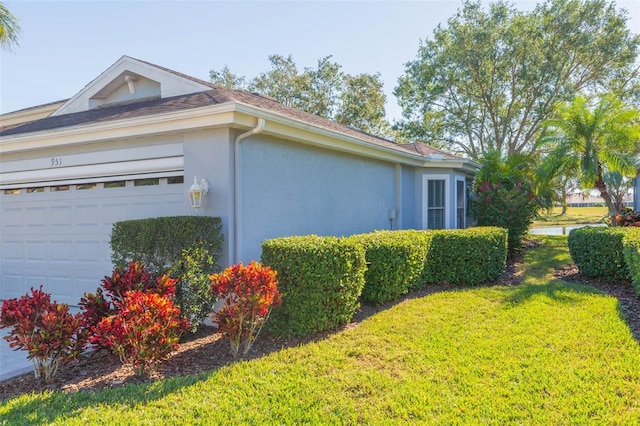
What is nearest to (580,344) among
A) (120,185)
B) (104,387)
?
(104,387)

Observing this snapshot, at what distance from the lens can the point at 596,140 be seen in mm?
11719

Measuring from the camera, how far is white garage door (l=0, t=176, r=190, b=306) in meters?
7.16

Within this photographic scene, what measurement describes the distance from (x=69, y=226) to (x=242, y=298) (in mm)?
5150

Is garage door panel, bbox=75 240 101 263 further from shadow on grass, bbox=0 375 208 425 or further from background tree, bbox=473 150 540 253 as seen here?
background tree, bbox=473 150 540 253

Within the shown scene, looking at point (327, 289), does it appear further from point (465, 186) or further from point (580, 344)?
point (465, 186)

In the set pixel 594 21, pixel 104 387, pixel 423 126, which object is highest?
pixel 594 21

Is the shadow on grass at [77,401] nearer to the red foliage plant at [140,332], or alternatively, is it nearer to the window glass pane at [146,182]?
the red foliage plant at [140,332]

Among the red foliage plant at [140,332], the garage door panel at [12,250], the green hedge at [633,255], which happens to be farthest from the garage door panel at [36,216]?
the green hedge at [633,255]

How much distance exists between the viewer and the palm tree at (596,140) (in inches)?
448

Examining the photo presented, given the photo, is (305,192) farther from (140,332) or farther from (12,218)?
(12,218)

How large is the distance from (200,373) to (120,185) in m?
4.36

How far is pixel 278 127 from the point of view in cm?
666

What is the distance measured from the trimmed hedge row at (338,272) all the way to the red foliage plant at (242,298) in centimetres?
52

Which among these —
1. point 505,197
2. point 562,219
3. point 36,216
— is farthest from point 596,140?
point 562,219
